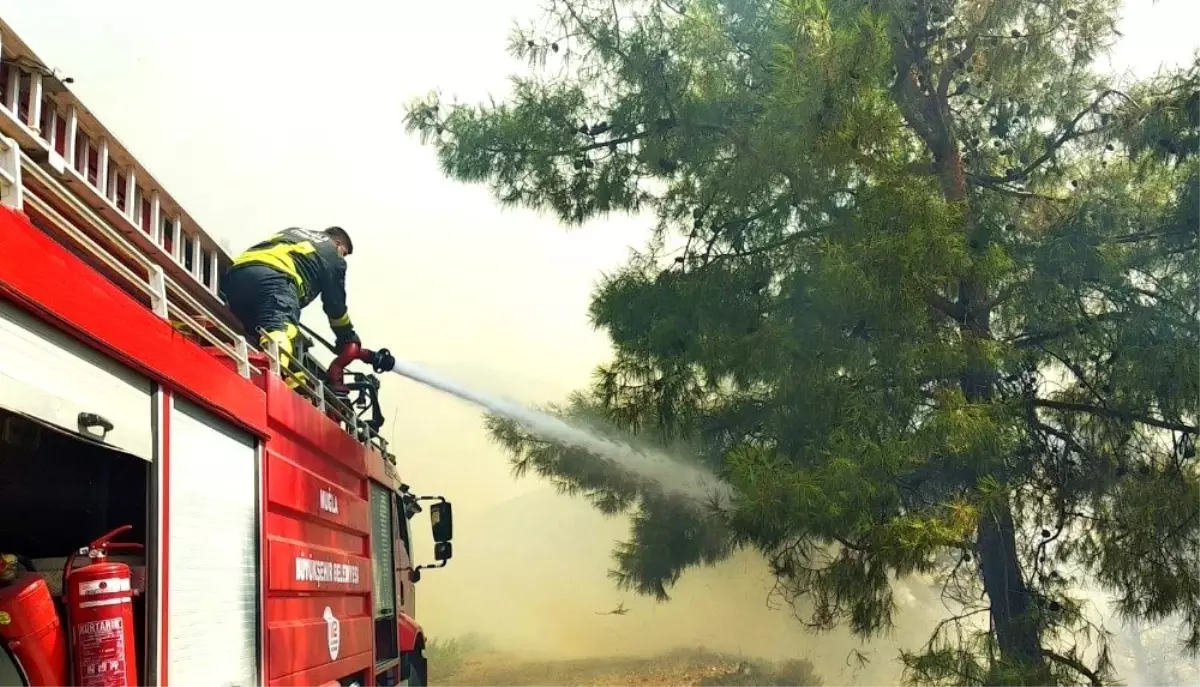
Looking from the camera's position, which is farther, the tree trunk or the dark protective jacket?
the tree trunk

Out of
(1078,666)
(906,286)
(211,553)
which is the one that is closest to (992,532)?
(1078,666)

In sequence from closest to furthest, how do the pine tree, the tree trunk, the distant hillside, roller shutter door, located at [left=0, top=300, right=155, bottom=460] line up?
roller shutter door, located at [left=0, top=300, right=155, bottom=460]
the pine tree
the tree trunk
the distant hillside

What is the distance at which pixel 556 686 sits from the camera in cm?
1267

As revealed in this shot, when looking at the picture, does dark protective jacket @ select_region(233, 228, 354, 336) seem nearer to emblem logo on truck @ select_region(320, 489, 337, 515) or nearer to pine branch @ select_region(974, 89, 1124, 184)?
emblem logo on truck @ select_region(320, 489, 337, 515)

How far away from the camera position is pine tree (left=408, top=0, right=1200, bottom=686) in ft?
18.2

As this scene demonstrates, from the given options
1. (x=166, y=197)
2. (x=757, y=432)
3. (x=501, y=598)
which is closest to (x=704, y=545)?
(x=757, y=432)

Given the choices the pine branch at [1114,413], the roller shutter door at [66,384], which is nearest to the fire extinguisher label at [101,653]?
the roller shutter door at [66,384]

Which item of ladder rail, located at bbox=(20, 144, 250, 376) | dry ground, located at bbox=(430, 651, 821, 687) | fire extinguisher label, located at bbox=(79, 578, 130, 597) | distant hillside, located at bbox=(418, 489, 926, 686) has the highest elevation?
ladder rail, located at bbox=(20, 144, 250, 376)

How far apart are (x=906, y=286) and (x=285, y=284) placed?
11.2 feet

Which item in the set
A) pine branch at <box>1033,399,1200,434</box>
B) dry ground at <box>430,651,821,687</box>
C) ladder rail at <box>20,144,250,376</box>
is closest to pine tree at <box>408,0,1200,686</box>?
pine branch at <box>1033,399,1200,434</box>

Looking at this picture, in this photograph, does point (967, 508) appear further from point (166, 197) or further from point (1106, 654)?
point (166, 197)

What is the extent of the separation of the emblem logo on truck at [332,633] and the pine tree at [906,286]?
2.23 m

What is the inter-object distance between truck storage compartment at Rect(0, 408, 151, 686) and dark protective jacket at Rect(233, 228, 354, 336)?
2.18 m

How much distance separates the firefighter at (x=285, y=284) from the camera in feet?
15.3
